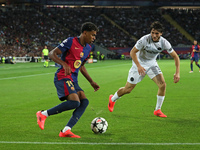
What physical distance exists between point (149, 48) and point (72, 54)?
9.09ft

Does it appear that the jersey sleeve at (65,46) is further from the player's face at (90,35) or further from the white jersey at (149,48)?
the white jersey at (149,48)

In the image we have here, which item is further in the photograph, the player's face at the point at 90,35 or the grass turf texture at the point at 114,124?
the player's face at the point at 90,35

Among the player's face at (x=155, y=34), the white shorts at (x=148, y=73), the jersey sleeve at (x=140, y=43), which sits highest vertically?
the player's face at (x=155, y=34)

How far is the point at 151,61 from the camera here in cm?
883

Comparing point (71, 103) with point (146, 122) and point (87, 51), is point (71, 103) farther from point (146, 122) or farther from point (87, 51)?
point (146, 122)

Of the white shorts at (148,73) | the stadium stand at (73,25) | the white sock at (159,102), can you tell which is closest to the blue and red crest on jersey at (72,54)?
the white shorts at (148,73)

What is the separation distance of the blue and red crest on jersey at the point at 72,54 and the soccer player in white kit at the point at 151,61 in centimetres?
214

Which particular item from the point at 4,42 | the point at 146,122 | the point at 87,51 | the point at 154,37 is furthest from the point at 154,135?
the point at 4,42

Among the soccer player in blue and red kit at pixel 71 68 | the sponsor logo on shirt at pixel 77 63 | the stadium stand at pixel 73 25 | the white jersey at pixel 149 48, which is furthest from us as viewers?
the stadium stand at pixel 73 25

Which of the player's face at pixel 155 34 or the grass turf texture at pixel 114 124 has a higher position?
the player's face at pixel 155 34

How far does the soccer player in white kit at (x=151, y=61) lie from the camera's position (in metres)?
8.09

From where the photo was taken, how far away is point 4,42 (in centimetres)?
4919

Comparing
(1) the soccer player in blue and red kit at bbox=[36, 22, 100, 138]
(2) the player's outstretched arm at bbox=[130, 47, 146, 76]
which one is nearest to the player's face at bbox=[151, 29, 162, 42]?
(2) the player's outstretched arm at bbox=[130, 47, 146, 76]

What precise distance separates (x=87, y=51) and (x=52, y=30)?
177ft
